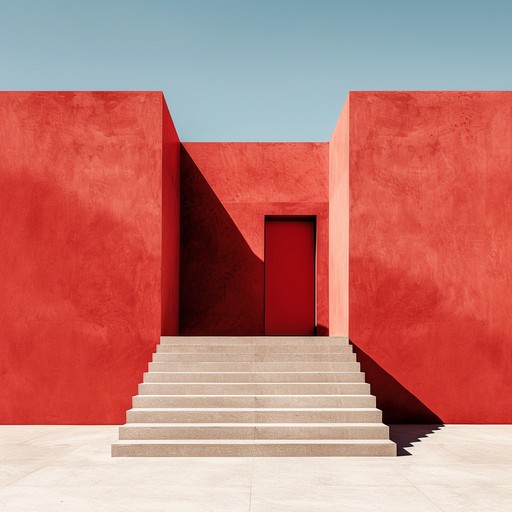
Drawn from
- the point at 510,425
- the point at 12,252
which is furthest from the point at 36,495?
the point at 510,425

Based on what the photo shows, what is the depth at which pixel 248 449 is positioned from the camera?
590cm

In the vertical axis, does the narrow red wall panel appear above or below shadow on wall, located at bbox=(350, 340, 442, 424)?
above

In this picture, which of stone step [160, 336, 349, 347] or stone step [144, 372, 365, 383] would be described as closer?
stone step [144, 372, 365, 383]

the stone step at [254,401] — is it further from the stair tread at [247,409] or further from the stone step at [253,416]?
the stone step at [253,416]

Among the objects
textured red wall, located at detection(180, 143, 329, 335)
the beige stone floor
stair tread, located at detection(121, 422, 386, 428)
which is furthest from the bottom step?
textured red wall, located at detection(180, 143, 329, 335)

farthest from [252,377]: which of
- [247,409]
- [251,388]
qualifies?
[247,409]

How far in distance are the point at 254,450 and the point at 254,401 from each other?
79cm

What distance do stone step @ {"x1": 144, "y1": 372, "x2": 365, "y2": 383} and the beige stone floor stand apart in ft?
3.14

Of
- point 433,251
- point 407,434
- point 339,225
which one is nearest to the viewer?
point 407,434

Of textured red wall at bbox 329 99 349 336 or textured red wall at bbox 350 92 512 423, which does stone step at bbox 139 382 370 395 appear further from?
textured red wall at bbox 329 99 349 336

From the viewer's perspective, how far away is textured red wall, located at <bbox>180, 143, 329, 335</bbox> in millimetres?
10422

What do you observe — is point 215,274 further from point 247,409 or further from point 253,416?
point 253,416

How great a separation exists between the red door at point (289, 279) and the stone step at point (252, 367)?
375 centimetres

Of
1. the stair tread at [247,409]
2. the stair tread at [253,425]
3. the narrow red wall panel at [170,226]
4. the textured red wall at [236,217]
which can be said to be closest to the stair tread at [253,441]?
the stair tread at [253,425]
